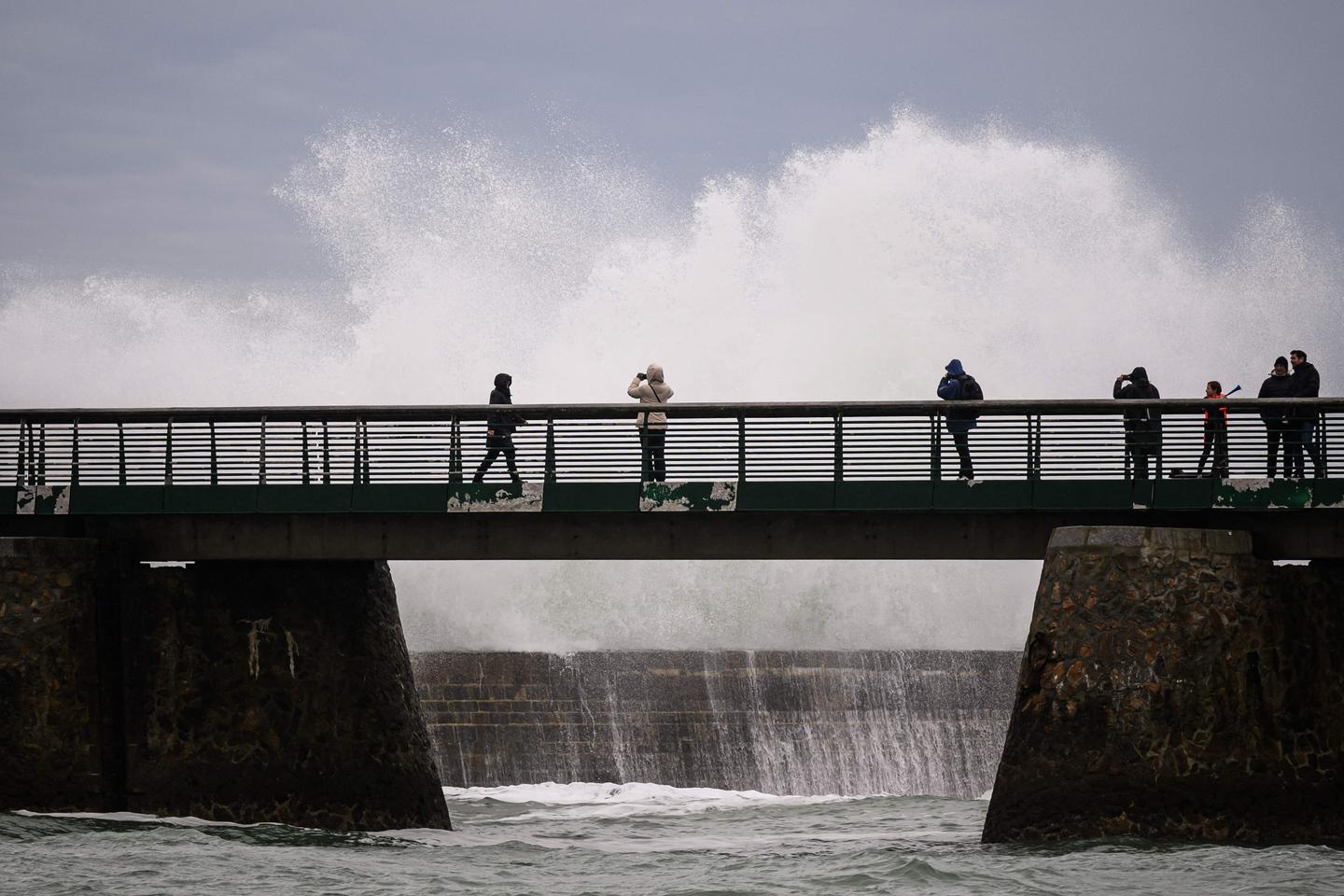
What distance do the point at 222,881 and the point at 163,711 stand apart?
15.9 ft

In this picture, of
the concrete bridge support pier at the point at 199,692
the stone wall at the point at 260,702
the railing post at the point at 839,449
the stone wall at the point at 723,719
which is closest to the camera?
the railing post at the point at 839,449

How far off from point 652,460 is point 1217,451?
5.64 m

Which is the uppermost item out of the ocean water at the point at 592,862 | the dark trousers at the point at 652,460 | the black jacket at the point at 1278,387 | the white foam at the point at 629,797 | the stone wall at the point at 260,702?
the black jacket at the point at 1278,387

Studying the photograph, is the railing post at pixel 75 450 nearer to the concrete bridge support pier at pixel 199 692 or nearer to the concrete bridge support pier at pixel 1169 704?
the concrete bridge support pier at pixel 199 692

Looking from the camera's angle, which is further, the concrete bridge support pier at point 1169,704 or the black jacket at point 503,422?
the black jacket at point 503,422

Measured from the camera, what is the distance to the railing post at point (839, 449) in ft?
61.5

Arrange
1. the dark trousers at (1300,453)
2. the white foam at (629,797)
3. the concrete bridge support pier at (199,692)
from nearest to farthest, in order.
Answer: the dark trousers at (1300,453) → the concrete bridge support pier at (199,692) → the white foam at (629,797)

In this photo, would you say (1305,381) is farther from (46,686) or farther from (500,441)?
(46,686)

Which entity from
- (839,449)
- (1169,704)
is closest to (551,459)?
(839,449)

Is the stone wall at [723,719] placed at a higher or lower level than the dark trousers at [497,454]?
lower

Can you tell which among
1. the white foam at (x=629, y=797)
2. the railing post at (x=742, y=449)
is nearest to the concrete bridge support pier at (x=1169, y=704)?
the railing post at (x=742, y=449)

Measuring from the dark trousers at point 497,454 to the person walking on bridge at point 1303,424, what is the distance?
777cm

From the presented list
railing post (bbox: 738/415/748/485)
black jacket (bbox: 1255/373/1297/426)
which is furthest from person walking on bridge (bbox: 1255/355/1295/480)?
railing post (bbox: 738/415/748/485)

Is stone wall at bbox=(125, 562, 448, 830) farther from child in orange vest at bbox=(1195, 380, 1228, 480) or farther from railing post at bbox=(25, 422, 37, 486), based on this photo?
child in orange vest at bbox=(1195, 380, 1228, 480)
